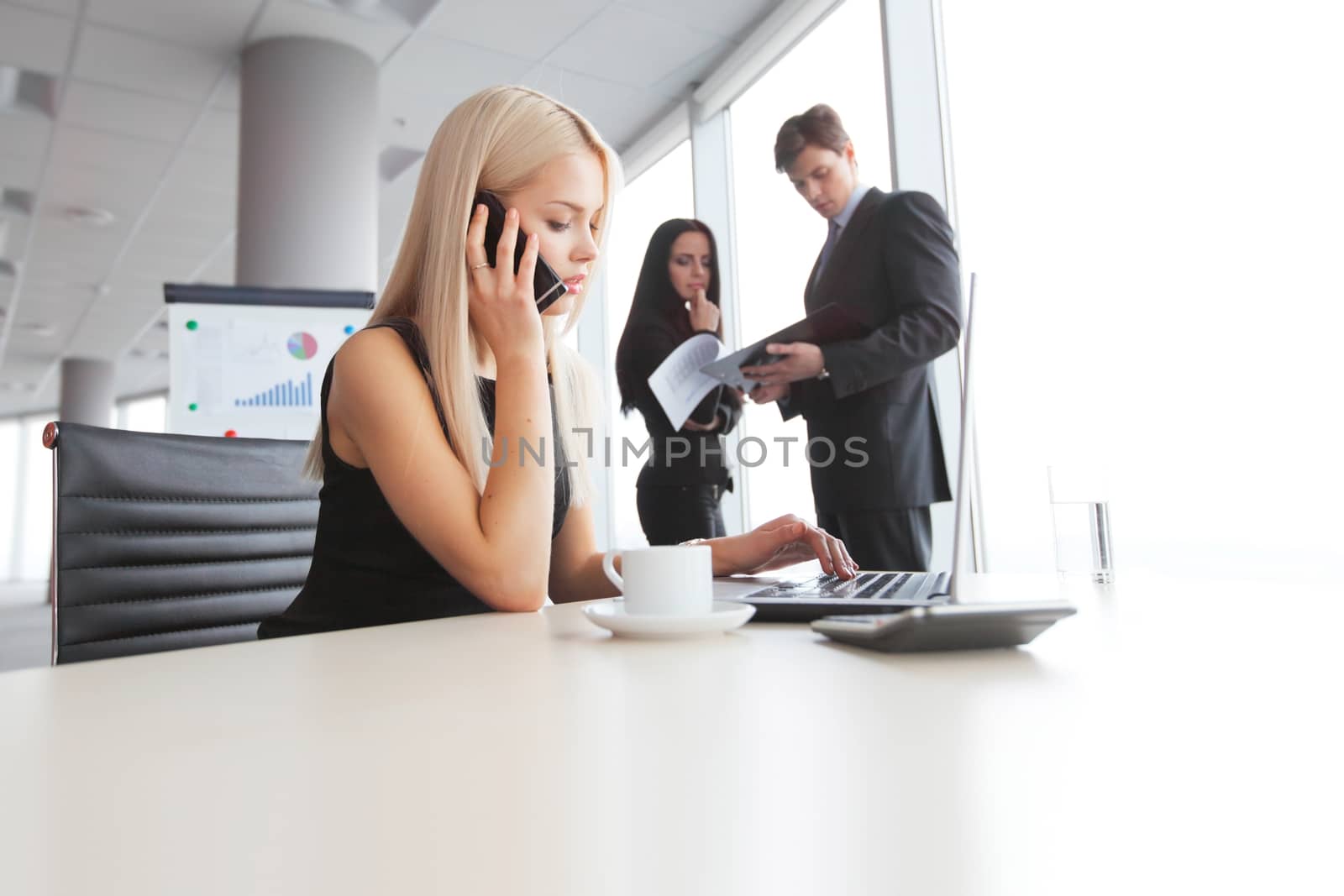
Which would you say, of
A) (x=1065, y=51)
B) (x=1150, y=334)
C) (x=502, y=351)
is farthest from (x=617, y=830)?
(x=1065, y=51)

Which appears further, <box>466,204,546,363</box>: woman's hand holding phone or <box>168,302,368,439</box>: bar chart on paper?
<box>168,302,368,439</box>: bar chart on paper

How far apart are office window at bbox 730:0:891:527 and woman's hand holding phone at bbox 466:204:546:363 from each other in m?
2.02

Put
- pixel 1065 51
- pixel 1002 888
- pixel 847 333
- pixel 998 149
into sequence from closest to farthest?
pixel 1002 888 → pixel 847 333 → pixel 1065 51 → pixel 998 149

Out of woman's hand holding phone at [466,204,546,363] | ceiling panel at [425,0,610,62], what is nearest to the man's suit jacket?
woman's hand holding phone at [466,204,546,363]

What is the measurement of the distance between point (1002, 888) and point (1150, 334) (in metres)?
2.17

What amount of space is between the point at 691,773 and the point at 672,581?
1.21ft

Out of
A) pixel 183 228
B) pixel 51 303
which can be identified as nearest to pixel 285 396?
pixel 183 228

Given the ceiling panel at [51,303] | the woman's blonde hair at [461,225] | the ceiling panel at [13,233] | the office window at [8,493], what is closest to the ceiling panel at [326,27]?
the woman's blonde hair at [461,225]

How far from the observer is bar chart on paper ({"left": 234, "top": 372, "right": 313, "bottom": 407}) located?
8.67 ft

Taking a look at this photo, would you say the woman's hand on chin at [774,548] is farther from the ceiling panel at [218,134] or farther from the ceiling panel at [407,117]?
the ceiling panel at [218,134]

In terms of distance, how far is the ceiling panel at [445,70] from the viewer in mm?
3475

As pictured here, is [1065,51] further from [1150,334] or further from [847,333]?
[847,333]

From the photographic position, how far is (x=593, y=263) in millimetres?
1331

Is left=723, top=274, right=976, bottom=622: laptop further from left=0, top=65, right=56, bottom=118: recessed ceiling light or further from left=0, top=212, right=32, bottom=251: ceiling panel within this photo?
left=0, top=212, right=32, bottom=251: ceiling panel
